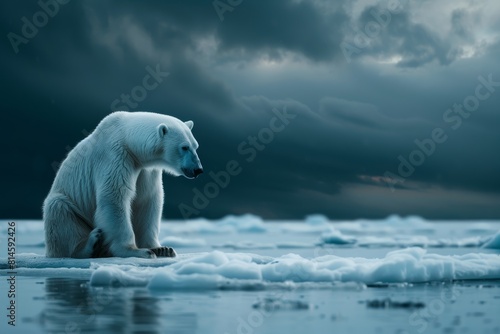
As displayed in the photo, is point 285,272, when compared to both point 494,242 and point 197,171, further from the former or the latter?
point 494,242

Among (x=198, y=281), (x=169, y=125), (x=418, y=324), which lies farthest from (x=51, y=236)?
(x=418, y=324)

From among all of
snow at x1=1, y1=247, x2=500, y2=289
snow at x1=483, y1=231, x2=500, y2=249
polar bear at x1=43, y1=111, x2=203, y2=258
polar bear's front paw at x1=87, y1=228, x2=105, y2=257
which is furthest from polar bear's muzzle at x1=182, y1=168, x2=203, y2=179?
snow at x1=483, y1=231, x2=500, y2=249

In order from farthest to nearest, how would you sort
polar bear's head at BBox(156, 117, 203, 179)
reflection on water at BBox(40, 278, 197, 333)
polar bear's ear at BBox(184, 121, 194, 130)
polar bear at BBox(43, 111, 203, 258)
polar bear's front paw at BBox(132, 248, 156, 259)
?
polar bear's ear at BBox(184, 121, 194, 130), polar bear's head at BBox(156, 117, 203, 179), polar bear at BBox(43, 111, 203, 258), polar bear's front paw at BBox(132, 248, 156, 259), reflection on water at BBox(40, 278, 197, 333)

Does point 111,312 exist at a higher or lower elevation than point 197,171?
lower

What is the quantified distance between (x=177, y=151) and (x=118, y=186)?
0.80m

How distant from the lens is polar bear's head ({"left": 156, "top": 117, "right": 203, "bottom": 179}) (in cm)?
900

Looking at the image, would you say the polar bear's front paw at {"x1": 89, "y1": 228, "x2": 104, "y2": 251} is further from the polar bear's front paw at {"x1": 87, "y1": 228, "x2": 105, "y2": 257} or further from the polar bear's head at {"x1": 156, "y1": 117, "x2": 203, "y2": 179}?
the polar bear's head at {"x1": 156, "y1": 117, "x2": 203, "y2": 179}

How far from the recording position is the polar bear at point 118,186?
8898 mm

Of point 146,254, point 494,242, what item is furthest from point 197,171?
point 494,242

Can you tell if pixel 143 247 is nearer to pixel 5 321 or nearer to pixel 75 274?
pixel 75 274

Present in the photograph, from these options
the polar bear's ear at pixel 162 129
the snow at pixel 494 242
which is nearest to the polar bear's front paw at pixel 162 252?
the polar bear's ear at pixel 162 129

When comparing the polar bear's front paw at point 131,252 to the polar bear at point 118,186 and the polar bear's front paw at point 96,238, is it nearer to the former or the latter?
the polar bear at point 118,186

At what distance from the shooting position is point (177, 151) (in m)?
9.03

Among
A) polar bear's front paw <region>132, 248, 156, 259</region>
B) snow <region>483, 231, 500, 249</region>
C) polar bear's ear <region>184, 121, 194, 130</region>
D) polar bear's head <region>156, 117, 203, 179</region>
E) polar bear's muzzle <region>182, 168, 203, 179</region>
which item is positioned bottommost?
polar bear's front paw <region>132, 248, 156, 259</region>
